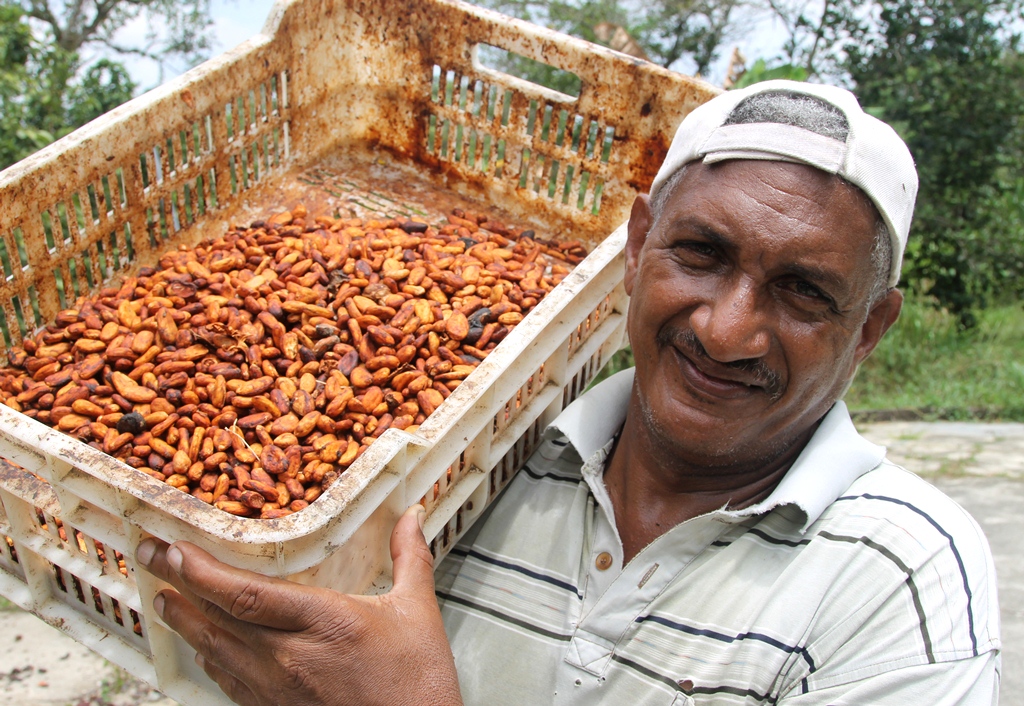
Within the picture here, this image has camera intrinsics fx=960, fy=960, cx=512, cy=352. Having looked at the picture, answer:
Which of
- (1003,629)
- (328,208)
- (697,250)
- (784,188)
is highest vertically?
(784,188)

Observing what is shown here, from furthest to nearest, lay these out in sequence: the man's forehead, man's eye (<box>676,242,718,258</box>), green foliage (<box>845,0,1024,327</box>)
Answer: green foliage (<box>845,0,1024,327</box>)
man's eye (<box>676,242,718,258</box>)
the man's forehead

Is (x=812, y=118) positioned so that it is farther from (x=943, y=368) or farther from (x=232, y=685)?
(x=943, y=368)

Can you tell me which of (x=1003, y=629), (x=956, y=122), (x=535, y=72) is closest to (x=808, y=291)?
(x=1003, y=629)

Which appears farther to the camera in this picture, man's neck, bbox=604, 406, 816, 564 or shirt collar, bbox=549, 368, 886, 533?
man's neck, bbox=604, 406, 816, 564

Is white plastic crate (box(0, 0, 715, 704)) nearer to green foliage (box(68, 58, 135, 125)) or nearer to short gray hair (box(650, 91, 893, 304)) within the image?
short gray hair (box(650, 91, 893, 304))

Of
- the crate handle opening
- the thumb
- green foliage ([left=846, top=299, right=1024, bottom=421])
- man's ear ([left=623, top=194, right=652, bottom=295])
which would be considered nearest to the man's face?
man's ear ([left=623, top=194, right=652, bottom=295])

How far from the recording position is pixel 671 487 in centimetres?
172

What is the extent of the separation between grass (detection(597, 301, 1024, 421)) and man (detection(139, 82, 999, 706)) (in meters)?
2.48

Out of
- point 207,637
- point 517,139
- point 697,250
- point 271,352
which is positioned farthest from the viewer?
point 517,139

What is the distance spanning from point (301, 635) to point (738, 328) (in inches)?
30.0

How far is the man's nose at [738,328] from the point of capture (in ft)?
4.75

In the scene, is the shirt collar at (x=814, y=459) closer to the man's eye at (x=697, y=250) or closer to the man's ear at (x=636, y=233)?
the man's ear at (x=636, y=233)

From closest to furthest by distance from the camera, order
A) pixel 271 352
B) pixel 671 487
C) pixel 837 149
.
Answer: pixel 837 149
pixel 671 487
pixel 271 352

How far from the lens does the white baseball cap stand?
141cm
